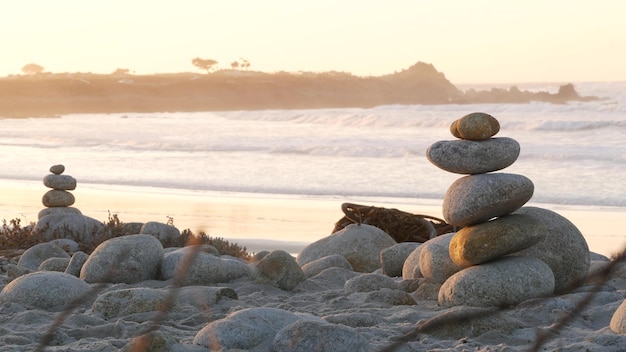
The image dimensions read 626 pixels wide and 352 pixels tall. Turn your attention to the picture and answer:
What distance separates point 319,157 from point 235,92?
6695 cm

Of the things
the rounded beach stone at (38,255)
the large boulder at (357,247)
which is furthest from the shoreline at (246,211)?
the rounded beach stone at (38,255)

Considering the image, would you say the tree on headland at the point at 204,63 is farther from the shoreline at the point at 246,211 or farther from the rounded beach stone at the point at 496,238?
the rounded beach stone at the point at 496,238

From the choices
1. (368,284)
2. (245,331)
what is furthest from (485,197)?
(245,331)

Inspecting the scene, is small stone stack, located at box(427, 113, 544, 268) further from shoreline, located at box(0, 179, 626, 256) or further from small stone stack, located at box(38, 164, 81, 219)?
small stone stack, located at box(38, 164, 81, 219)

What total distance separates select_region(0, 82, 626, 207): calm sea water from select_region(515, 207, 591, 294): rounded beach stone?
1003 centimetres

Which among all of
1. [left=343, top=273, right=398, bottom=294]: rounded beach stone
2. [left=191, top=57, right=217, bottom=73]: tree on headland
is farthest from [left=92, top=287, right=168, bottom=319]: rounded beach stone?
[left=191, top=57, right=217, bottom=73]: tree on headland

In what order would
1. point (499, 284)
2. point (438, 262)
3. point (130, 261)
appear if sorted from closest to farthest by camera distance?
point (499, 284) → point (438, 262) → point (130, 261)

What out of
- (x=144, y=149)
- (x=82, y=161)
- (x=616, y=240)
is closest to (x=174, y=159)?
(x=82, y=161)

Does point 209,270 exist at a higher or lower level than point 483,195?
lower

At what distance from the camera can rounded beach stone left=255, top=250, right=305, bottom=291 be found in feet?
26.2

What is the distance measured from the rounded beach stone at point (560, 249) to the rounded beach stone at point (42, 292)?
3682 mm

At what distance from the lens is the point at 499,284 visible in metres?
6.84

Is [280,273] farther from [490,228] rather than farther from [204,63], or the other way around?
[204,63]

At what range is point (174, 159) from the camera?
1054 inches
